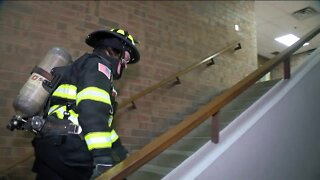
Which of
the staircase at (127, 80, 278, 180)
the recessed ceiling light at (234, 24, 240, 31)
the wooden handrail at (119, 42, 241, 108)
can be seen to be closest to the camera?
the staircase at (127, 80, 278, 180)

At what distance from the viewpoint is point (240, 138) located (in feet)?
6.78

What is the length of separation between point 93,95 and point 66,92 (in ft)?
0.89

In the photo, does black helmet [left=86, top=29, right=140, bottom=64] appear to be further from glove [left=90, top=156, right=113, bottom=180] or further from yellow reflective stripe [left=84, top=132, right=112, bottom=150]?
glove [left=90, top=156, right=113, bottom=180]

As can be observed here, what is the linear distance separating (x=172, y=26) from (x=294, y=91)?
7.99ft

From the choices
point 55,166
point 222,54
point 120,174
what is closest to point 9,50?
point 55,166

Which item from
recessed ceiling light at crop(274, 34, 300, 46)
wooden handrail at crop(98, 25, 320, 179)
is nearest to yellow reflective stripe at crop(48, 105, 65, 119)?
wooden handrail at crop(98, 25, 320, 179)

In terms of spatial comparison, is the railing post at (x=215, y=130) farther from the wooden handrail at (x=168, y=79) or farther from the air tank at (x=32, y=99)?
the wooden handrail at (x=168, y=79)

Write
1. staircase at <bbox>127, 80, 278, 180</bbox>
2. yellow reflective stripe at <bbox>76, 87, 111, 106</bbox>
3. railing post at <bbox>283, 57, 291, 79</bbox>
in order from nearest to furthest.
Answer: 1. yellow reflective stripe at <bbox>76, 87, 111, 106</bbox>
2. staircase at <bbox>127, 80, 278, 180</bbox>
3. railing post at <bbox>283, 57, 291, 79</bbox>

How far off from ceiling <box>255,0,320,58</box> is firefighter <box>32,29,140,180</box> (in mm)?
5120

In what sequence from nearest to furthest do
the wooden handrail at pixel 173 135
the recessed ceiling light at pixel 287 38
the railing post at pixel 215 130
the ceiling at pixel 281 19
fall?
the wooden handrail at pixel 173 135
the railing post at pixel 215 130
the ceiling at pixel 281 19
the recessed ceiling light at pixel 287 38

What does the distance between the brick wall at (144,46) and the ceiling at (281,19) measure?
0.90 meters

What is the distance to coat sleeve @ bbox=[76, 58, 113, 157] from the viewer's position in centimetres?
145

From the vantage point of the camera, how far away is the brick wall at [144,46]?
9.76ft

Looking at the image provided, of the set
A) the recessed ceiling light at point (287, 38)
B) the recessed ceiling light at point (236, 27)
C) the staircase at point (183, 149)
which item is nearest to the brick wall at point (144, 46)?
the recessed ceiling light at point (236, 27)
